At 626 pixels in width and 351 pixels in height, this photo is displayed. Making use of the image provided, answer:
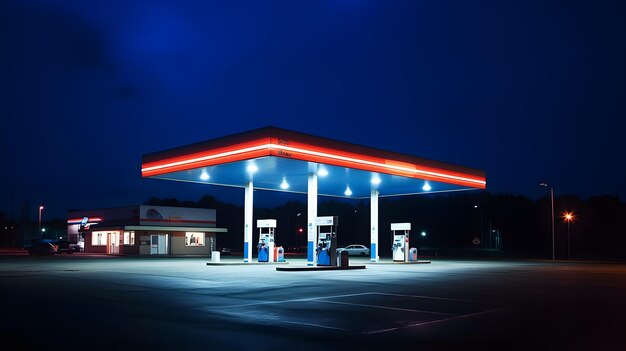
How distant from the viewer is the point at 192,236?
194 ft

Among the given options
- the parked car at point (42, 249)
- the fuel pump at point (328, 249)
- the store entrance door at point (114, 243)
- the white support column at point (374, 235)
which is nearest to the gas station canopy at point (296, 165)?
the white support column at point (374, 235)

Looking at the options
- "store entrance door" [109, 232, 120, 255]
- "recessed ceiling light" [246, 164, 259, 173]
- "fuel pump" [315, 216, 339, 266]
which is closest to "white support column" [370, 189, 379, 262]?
"fuel pump" [315, 216, 339, 266]

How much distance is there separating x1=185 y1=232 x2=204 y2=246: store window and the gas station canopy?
1791cm

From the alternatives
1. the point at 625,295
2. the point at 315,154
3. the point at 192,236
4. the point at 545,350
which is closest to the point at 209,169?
the point at 315,154

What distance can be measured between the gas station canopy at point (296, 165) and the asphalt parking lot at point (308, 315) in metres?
8.99

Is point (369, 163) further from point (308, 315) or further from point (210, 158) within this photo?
point (308, 315)

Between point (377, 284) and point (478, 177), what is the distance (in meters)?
23.8

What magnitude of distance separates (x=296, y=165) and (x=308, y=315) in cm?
1853

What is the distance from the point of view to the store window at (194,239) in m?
58.7

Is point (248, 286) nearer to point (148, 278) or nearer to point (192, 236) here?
point (148, 278)

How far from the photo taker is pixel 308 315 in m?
11.8

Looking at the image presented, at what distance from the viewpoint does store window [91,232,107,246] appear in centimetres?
5942

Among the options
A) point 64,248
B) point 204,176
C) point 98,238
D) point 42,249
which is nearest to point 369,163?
point 204,176

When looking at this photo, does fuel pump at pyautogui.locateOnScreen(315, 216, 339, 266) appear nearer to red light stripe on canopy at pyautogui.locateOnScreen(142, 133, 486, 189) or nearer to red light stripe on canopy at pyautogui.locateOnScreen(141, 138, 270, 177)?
red light stripe on canopy at pyautogui.locateOnScreen(142, 133, 486, 189)
